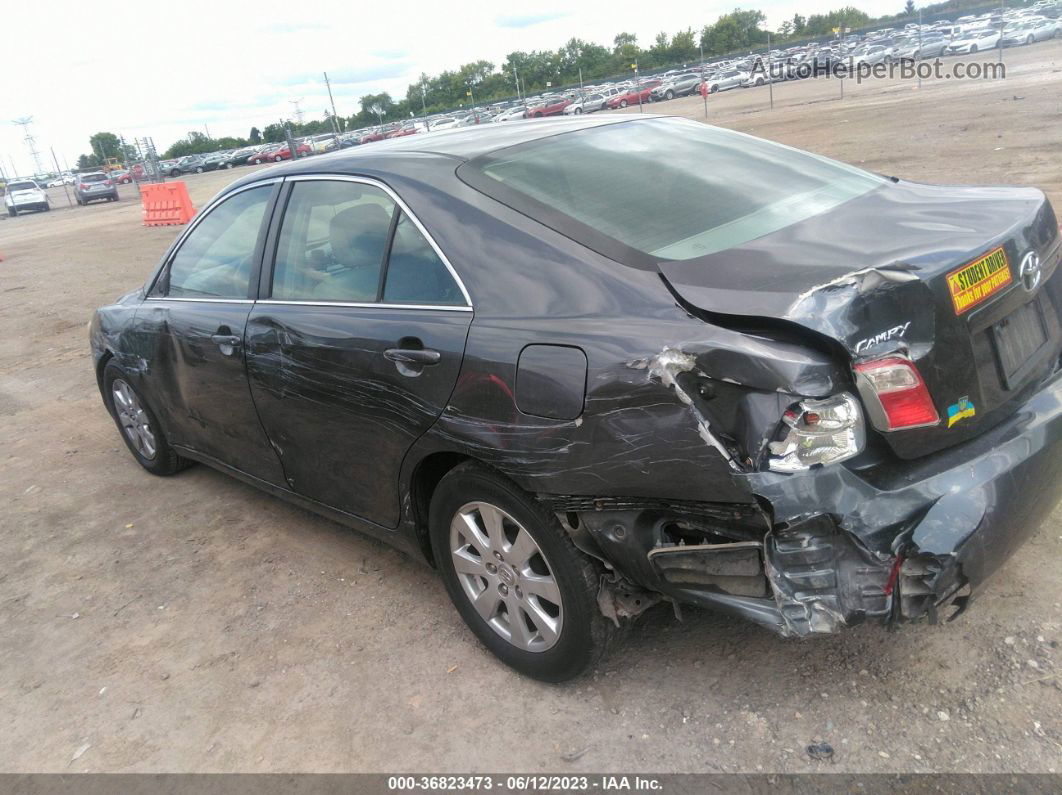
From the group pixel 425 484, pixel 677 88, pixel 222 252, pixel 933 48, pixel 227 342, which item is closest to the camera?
pixel 425 484

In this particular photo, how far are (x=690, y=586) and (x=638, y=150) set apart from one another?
68.2 inches

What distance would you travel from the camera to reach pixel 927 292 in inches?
85.6

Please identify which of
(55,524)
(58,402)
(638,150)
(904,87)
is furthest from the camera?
(904,87)

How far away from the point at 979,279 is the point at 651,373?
3.13 ft

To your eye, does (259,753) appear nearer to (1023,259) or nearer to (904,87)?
(1023,259)

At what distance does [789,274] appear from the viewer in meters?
2.27

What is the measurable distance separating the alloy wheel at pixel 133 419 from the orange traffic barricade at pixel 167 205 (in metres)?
16.3

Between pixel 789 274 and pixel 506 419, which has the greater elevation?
pixel 789 274

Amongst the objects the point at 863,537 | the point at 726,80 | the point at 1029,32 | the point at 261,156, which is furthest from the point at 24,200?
the point at 1029,32

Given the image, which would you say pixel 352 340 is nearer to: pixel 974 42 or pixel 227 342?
pixel 227 342

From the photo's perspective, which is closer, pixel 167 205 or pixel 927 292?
pixel 927 292

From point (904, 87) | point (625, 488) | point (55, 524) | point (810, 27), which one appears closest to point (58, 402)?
point (55, 524)

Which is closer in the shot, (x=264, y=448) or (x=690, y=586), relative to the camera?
(x=690, y=586)

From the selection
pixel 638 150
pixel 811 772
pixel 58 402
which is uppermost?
pixel 638 150
